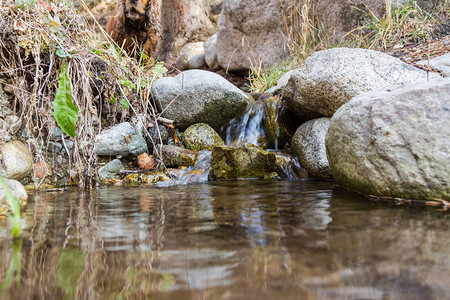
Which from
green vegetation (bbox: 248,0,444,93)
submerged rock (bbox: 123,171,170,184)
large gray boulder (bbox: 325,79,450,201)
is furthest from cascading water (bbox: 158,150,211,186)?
green vegetation (bbox: 248,0,444,93)

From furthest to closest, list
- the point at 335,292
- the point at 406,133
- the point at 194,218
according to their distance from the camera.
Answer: the point at 406,133, the point at 194,218, the point at 335,292

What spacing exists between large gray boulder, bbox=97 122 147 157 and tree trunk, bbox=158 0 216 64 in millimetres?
7609

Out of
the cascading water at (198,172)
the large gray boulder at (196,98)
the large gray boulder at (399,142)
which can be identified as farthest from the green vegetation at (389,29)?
the large gray boulder at (399,142)

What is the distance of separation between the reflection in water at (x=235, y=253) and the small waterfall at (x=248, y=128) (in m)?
2.72

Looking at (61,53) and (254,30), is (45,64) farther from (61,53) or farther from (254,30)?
(254,30)

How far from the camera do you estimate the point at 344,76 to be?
10.7 ft

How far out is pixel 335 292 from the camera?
2.40ft

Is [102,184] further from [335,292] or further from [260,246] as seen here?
[335,292]

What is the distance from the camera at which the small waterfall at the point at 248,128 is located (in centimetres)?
446

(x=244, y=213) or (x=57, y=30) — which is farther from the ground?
(x=57, y=30)

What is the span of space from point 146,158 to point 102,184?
2.29 feet

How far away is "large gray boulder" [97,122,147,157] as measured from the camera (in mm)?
3537

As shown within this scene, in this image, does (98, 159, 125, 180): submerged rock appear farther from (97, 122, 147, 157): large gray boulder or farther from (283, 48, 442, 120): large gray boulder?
(283, 48, 442, 120): large gray boulder

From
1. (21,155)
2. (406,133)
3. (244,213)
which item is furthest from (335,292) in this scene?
(21,155)
